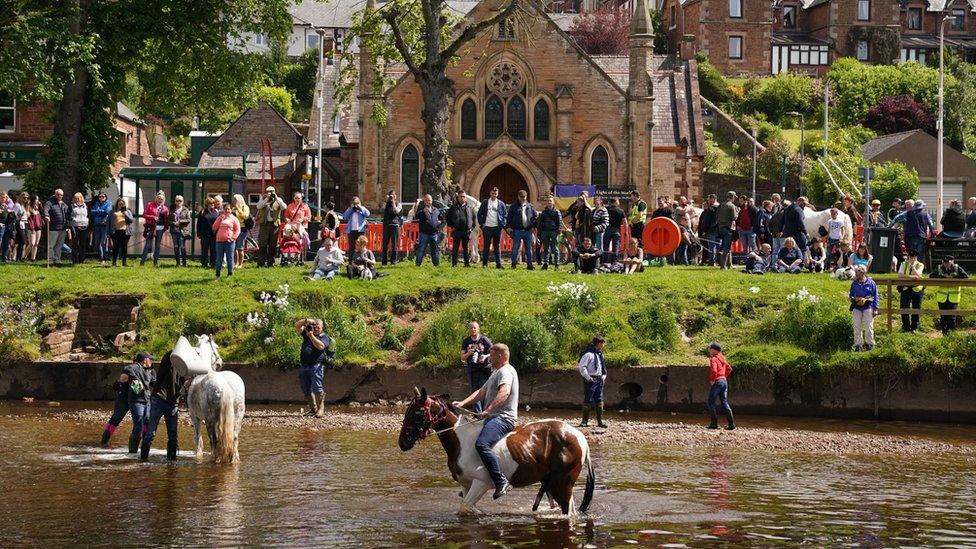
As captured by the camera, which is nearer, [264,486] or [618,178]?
[264,486]

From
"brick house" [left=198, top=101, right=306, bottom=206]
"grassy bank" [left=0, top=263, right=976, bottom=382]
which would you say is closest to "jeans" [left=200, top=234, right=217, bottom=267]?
"grassy bank" [left=0, top=263, right=976, bottom=382]

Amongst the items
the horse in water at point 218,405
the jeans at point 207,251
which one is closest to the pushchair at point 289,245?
the jeans at point 207,251

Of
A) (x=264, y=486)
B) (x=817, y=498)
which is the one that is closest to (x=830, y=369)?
(x=817, y=498)

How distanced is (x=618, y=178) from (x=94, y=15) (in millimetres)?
28845

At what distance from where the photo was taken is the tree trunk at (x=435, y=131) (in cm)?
3969

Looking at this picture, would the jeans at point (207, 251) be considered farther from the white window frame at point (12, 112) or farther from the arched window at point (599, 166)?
the arched window at point (599, 166)

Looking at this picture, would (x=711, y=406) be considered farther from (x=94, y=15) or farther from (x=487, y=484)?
(x=94, y=15)

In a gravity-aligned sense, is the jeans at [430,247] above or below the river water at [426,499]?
above

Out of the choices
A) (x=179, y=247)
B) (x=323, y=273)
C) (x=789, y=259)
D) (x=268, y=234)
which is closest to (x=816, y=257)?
(x=789, y=259)

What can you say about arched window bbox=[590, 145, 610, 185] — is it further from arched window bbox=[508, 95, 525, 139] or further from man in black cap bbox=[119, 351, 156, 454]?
man in black cap bbox=[119, 351, 156, 454]

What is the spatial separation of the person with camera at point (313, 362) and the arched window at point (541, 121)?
3913 cm

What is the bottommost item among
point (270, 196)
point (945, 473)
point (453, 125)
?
point (945, 473)

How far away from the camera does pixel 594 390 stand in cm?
2534

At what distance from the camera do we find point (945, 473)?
69.2 ft
